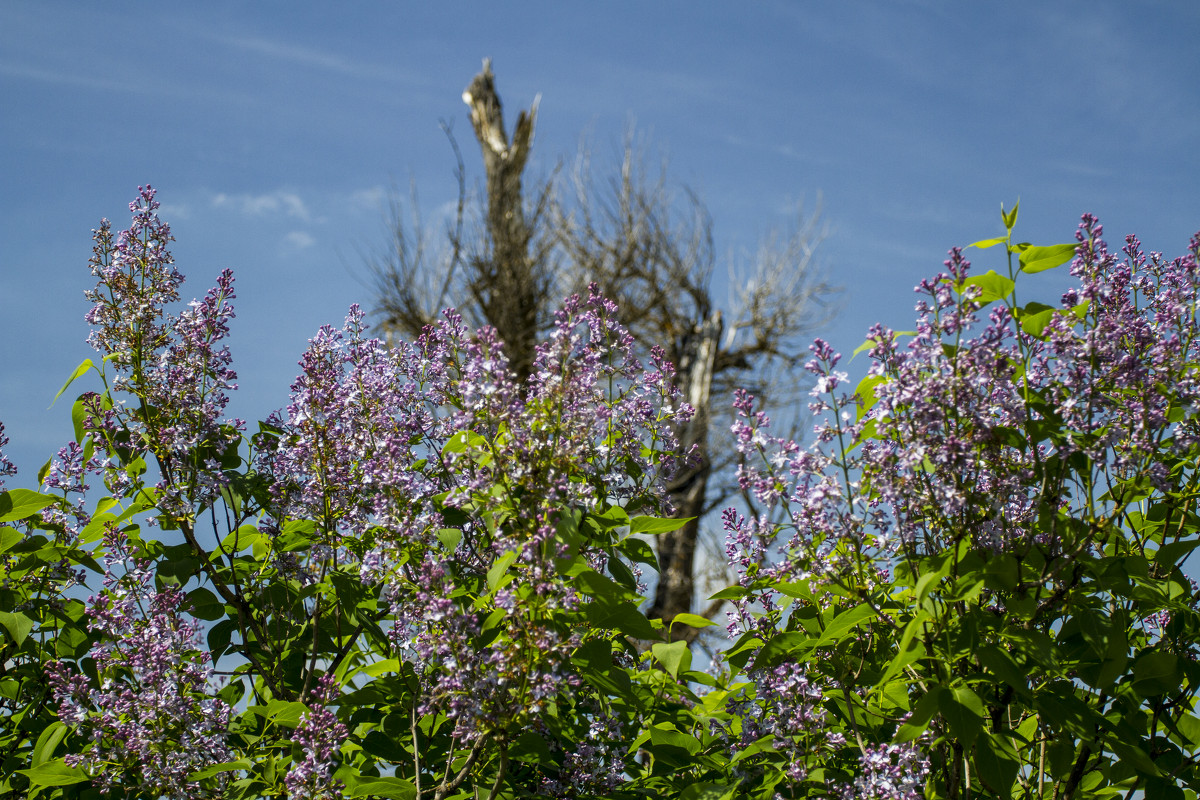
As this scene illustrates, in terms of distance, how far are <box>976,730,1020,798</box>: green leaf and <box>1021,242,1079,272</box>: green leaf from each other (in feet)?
3.19

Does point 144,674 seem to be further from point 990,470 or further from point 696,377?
point 696,377

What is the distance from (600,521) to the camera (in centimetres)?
194

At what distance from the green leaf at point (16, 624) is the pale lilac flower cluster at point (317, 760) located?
91 cm

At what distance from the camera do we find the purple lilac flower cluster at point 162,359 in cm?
244

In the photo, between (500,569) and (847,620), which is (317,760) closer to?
(500,569)

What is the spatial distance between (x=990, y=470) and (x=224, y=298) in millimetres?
1954

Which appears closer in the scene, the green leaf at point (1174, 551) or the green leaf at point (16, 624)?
the green leaf at point (1174, 551)

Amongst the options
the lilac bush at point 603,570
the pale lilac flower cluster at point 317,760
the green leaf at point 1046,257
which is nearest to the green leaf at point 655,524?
the lilac bush at point 603,570

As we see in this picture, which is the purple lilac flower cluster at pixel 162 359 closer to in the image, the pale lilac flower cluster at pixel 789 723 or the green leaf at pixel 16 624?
the green leaf at pixel 16 624

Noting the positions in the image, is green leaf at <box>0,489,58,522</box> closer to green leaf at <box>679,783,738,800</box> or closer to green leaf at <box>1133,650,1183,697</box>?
green leaf at <box>679,783,738,800</box>

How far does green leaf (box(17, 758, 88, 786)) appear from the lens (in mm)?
2059

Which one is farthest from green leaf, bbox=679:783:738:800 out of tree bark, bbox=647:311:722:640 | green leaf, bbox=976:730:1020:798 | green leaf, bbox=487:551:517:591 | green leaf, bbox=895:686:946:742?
tree bark, bbox=647:311:722:640

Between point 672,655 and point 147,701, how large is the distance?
1.16m

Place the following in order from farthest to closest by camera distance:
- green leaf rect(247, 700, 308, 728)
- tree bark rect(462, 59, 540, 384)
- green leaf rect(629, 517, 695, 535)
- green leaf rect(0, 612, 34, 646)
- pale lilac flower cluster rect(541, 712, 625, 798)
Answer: tree bark rect(462, 59, 540, 384) → green leaf rect(0, 612, 34, 646) → pale lilac flower cluster rect(541, 712, 625, 798) → green leaf rect(247, 700, 308, 728) → green leaf rect(629, 517, 695, 535)
